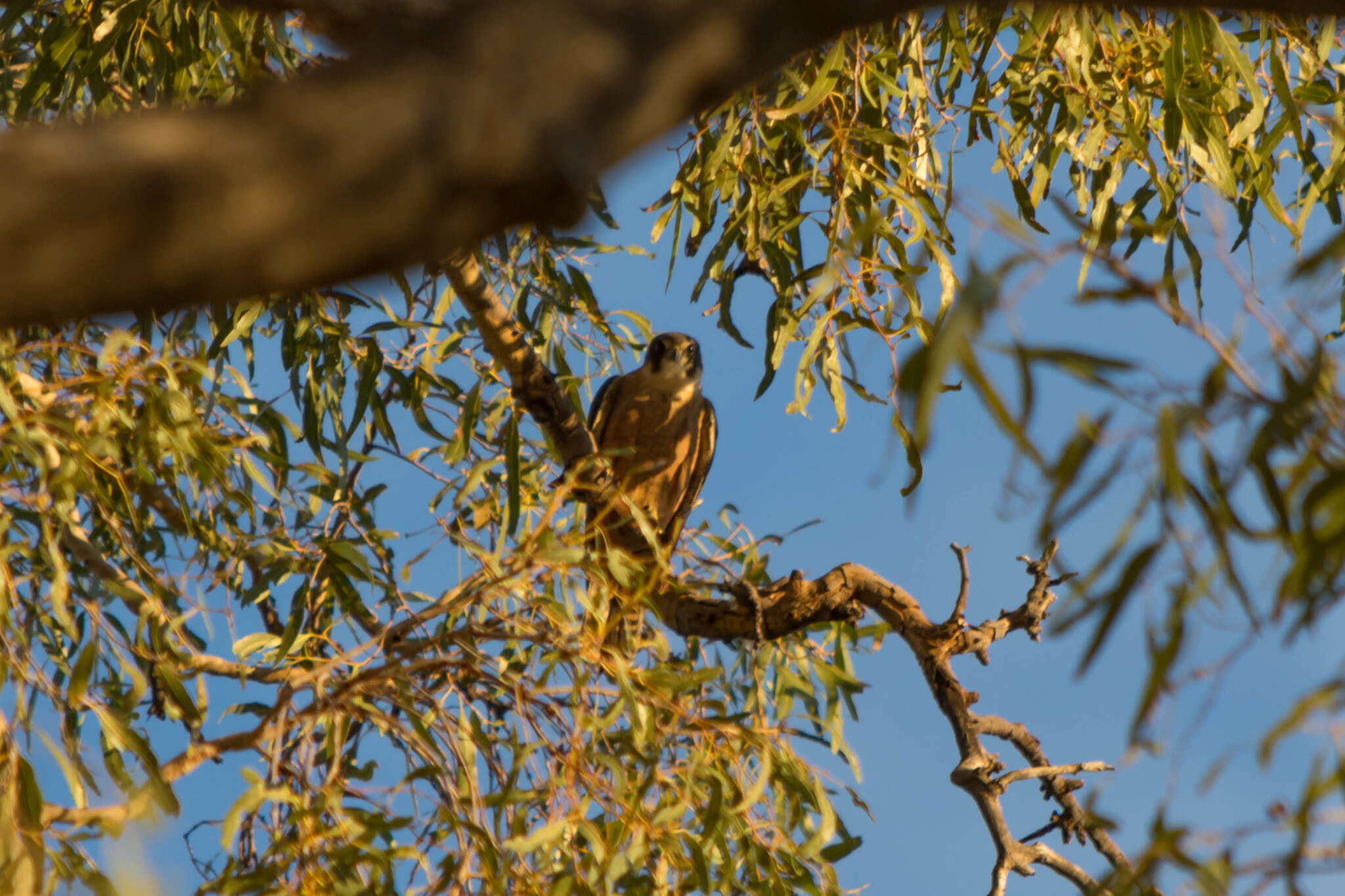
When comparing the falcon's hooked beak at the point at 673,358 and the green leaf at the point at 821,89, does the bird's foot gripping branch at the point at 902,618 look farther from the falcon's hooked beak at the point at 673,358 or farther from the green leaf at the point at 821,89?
the falcon's hooked beak at the point at 673,358

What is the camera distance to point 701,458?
4598 mm

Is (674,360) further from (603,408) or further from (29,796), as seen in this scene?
(29,796)

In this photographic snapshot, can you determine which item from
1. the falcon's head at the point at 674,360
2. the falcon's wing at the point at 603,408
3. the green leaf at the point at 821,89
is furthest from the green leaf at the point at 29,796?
the falcon's head at the point at 674,360

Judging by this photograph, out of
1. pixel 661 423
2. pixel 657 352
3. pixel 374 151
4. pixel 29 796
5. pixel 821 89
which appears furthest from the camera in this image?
pixel 657 352

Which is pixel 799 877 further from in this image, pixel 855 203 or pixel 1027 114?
pixel 1027 114

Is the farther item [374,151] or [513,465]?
[513,465]

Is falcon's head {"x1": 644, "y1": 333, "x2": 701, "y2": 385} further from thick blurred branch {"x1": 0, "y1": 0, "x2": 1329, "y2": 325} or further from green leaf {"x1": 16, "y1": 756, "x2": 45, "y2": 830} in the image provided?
thick blurred branch {"x1": 0, "y1": 0, "x2": 1329, "y2": 325}

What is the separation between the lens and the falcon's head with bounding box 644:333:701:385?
4.52m

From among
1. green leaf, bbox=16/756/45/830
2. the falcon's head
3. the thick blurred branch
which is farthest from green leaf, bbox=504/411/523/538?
the falcon's head

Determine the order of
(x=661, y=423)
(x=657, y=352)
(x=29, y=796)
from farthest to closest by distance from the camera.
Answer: (x=657, y=352) → (x=661, y=423) → (x=29, y=796)

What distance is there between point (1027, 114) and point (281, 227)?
9.04 feet

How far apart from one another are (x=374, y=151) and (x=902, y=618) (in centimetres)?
228

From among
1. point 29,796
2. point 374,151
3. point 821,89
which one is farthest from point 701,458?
point 374,151

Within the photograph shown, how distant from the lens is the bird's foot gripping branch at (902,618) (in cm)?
225
